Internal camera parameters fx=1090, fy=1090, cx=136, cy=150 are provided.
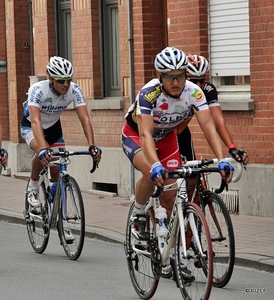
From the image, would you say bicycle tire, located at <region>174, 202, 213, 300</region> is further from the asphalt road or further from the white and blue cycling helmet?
the white and blue cycling helmet

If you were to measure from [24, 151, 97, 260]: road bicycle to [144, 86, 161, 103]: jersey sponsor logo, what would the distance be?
2.47 meters

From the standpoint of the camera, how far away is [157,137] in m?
9.02

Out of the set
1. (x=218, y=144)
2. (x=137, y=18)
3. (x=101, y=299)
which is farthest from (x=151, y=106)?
(x=137, y=18)

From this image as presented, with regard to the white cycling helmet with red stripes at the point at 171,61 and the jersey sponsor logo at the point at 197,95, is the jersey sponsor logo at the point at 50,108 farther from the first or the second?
the white cycling helmet with red stripes at the point at 171,61

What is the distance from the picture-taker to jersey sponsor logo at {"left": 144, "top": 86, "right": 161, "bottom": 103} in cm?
838

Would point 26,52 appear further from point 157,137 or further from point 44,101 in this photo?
point 157,137

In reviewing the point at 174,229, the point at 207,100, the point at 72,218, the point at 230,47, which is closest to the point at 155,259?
the point at 174,229

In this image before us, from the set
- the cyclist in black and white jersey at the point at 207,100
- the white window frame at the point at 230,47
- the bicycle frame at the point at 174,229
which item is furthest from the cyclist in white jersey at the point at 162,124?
the white window frame at the point at 230,47

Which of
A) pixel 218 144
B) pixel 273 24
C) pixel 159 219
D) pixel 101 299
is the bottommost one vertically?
pixel 101 299

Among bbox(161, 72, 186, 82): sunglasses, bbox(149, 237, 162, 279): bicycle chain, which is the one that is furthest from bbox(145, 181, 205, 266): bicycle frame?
bbox(161, 72, 186, 82): sunglasses

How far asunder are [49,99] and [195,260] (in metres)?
4.01

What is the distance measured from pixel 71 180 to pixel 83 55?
7.71 m

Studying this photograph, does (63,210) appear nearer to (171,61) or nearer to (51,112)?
(51,112)

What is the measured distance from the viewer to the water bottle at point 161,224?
8.35m
